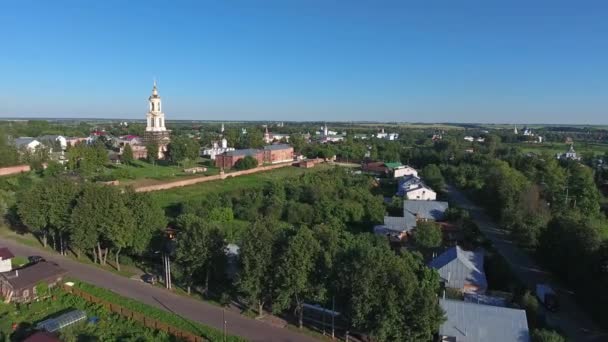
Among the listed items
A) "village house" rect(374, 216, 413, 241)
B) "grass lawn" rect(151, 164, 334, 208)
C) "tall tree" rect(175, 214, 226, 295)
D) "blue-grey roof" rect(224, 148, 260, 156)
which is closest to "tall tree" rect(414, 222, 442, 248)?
"village house" rect(374, 216, 413, 241)

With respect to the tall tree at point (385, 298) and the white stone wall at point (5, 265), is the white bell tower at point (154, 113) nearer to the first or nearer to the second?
the white stone wall at point (5, 265)

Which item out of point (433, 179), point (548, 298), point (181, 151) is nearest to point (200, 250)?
point (548, 298)

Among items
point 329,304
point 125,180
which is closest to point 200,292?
point 329,304

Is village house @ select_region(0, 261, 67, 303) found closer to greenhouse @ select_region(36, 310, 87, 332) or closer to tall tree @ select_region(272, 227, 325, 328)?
greenhouse @ select_region(36, 310, 87, 332)

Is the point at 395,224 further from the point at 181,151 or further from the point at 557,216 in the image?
the point at 181,151

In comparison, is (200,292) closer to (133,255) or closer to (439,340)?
(133,255)

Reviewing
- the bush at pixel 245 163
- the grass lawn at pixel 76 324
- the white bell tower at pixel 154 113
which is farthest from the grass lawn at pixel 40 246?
the white bell tower at pixel 154 113
